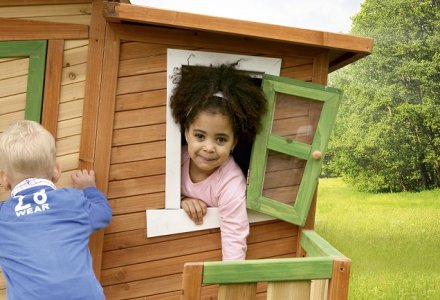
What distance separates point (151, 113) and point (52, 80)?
56 centimetres

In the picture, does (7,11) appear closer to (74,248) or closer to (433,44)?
(74,248)

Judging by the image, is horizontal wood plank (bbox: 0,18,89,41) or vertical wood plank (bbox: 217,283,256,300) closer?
vertical wood plank (bbox: 217,283,256,300)

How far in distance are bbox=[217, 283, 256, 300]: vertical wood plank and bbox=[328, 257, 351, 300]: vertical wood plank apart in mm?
390

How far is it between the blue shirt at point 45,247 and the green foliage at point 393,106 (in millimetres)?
10711

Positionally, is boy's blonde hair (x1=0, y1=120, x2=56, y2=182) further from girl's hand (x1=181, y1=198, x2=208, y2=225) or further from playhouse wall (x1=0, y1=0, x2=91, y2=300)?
girl's hand (x1=181, y1=198, x2=208, y2=225)

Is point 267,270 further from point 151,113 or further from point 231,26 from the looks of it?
point 231,26

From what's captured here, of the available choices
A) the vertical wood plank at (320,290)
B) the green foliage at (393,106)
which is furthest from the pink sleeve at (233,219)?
the green foliage at (393,106)

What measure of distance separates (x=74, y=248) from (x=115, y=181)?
0.63 m

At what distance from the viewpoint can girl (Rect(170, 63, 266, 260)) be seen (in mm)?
3041

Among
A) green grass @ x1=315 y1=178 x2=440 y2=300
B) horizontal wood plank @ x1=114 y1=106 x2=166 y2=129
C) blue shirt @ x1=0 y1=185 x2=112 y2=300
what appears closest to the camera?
blue shirt @ x1=0 y1=185 x2=112 y2=300

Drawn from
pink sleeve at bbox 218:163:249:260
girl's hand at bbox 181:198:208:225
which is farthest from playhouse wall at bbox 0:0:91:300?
pink sleeve at bbox 218:163:249:260

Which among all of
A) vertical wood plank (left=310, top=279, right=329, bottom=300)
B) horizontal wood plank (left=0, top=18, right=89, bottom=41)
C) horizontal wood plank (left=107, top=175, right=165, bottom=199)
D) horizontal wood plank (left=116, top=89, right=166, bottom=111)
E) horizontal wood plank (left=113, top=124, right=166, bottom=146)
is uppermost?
horizontal wood plank (left=0, top=18, right=89, bottom=41)

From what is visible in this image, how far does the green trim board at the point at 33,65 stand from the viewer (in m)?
3.01

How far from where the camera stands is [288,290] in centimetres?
268
